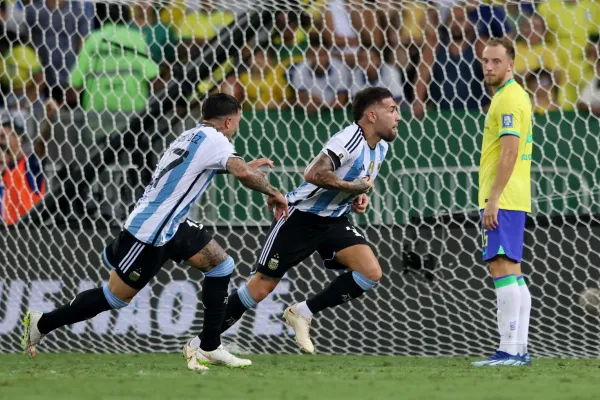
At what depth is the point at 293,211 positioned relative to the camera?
20.4ft

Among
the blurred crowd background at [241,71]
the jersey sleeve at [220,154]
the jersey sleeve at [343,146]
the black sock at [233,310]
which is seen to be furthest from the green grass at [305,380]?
the blurred crowd background at [241,71]

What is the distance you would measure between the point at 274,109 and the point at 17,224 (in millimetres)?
2005

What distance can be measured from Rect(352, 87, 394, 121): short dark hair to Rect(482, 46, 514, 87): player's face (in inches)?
26.7

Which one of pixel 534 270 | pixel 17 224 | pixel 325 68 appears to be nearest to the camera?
pixel 534 270

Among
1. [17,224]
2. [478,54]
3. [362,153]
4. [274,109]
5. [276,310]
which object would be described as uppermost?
[478,54]

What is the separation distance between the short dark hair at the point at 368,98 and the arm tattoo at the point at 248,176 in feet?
3.65

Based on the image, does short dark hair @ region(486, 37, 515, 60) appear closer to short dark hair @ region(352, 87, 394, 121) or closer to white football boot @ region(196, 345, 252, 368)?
short dark hair @ region(352, 87, 394, 121)

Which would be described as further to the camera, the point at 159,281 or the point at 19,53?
the point at 19,53

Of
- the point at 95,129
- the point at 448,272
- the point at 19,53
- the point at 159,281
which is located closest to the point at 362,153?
the point at 448,272

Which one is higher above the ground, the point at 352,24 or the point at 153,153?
the point at 352,24

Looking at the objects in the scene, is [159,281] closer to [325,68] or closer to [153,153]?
[153,153]

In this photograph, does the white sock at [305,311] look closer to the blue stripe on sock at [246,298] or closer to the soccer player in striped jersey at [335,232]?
the soccer player in striped jersey at [335,232]

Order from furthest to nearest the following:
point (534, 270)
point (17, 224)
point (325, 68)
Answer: point (325, 68) < point (17, 224) < point (534, 270)

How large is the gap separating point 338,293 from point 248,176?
1241 mm
